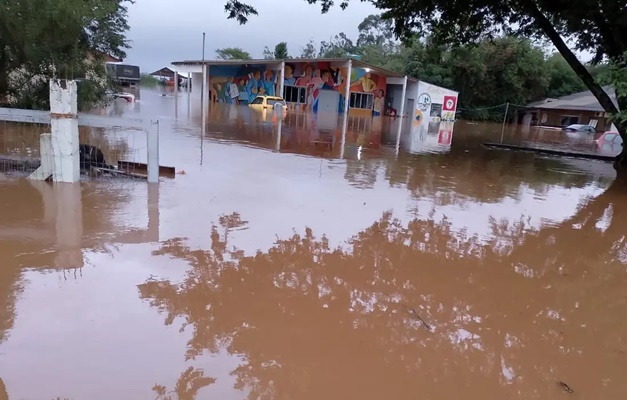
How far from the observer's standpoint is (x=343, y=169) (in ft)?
36.6

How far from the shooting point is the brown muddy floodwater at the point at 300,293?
10.4 ft

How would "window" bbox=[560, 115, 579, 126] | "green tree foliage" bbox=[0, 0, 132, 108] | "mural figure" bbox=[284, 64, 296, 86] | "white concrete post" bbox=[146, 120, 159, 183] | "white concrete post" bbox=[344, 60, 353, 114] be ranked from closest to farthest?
1. "white concrete post" bbox=[146, 120, 159, 183]
2. "green tree foliage" bbox=[0, 0, 132, 108]
3. "white concrete post" bbox=[344, 60, 353, 114]
4. "mural figure" bbox=[284, 64, 296, 86]
5. "window" bbox=[560, 115, 579, 126]

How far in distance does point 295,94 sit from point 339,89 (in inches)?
171

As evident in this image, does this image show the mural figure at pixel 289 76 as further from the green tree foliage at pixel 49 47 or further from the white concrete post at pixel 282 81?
the green tree foliage at pixel 49 47

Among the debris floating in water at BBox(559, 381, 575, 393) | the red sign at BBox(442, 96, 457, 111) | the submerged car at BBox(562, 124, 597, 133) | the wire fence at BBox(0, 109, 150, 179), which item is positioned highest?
the red sign at BBox(442, 96, 457, 111)

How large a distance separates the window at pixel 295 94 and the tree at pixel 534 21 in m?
22.4

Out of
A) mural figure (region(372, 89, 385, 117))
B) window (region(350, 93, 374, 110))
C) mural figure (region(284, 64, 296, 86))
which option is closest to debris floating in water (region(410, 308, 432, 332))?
window (region(350, 93, 374, 110))

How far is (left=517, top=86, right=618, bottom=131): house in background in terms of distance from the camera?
42031mm

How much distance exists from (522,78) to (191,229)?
49.4m

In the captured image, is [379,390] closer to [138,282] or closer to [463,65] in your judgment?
[138,282]

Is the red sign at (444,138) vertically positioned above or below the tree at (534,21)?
below

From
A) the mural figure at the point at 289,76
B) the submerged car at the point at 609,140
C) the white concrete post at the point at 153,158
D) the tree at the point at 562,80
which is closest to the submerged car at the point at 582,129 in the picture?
the submerged car at the point at 609,140

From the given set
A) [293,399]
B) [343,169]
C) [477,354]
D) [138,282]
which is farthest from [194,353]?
[343,169]

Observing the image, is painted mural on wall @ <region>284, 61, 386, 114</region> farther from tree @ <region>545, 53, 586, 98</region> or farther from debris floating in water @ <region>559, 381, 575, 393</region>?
debris floating in water @ <region>559, 381, 575, 393</region>
